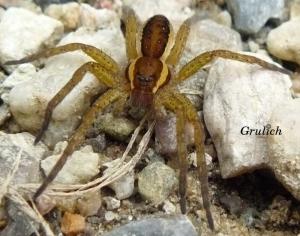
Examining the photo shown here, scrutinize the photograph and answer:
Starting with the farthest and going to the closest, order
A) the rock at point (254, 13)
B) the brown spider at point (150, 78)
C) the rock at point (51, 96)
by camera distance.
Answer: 1. the rock at point (254, 13)
2. the rock at point (51, 96)
3. the brown spider at point (150, 78)

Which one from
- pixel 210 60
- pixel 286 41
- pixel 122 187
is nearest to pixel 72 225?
pixel 122 187

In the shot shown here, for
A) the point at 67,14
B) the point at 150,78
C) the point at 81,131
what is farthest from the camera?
the point at 67,14

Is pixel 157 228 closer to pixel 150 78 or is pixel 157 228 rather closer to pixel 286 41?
pixel 150 78

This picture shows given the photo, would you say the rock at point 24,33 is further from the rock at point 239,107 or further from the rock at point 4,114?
the rock at point 239,107

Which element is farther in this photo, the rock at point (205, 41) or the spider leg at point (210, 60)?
the rock at point (205, 41)

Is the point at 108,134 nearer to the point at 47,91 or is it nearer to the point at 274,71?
the point at 47,91

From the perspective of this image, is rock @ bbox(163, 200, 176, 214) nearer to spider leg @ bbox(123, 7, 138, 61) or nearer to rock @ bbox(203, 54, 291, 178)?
rock @ bbox(203, 54, 291, 178)

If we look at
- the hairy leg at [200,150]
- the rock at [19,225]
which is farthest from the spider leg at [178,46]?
the rock at [19,225]
